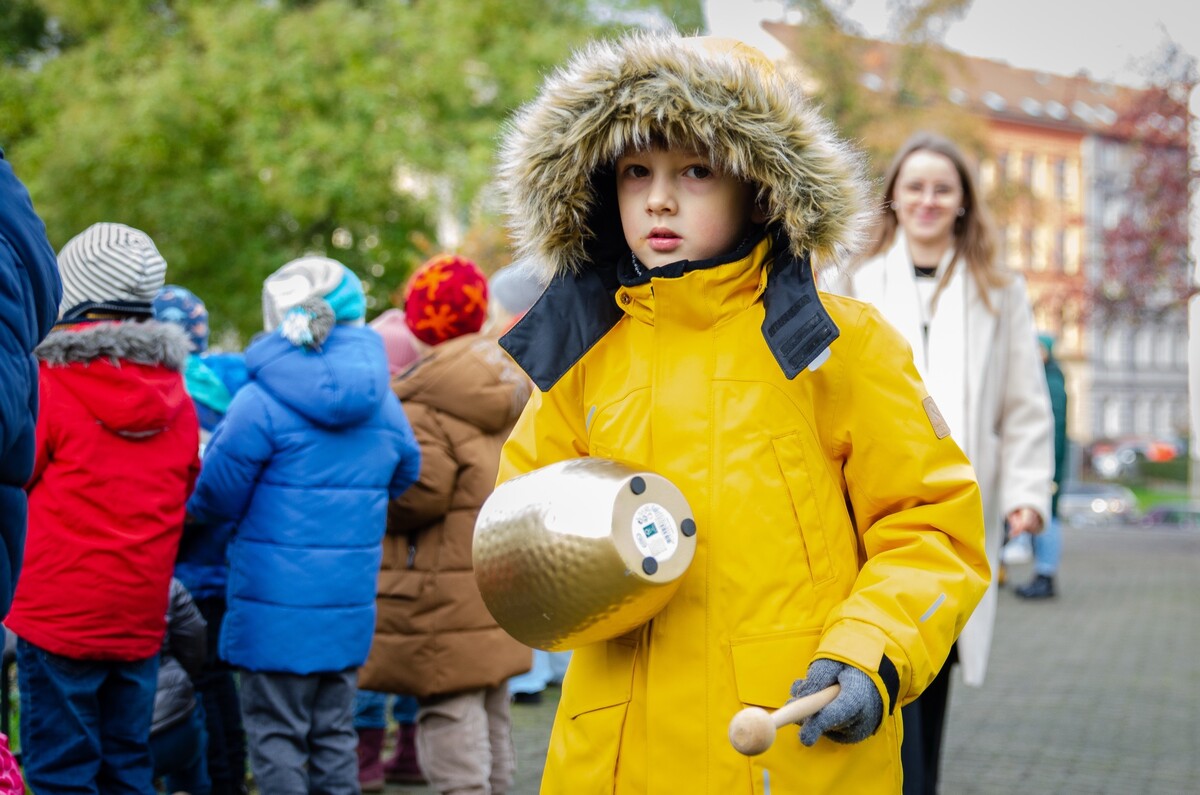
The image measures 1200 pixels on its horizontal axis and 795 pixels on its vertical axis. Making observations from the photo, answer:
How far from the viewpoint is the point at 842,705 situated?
2.33m

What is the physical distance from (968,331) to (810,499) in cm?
242

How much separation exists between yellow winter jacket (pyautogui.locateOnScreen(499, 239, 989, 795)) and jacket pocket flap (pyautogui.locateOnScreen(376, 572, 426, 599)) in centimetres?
264

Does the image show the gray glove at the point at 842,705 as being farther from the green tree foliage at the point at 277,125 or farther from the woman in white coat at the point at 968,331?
the green tree foliage at the point at 277,125

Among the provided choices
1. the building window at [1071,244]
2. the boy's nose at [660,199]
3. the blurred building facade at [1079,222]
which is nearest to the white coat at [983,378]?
the boy's nose at [660,199]

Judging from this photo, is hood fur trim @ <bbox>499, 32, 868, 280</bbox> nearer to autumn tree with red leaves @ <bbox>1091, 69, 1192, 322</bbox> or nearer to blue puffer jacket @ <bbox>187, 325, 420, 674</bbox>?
blue puffer jacket @ <bbox>187, 325, 420, 674</bbox>

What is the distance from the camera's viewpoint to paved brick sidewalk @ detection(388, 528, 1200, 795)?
6250 mm

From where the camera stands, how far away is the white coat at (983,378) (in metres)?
4.77

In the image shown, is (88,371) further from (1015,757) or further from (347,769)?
(1015,757)

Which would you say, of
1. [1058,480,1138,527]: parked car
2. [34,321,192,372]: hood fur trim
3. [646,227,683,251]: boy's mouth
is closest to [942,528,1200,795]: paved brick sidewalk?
[34,321,192,372]: hood fur trim

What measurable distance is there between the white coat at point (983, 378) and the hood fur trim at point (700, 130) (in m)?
2.03

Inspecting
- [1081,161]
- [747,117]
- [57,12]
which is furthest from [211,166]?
[1081,161]

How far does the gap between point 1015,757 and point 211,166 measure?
1732 centimetres

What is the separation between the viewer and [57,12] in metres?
22.8

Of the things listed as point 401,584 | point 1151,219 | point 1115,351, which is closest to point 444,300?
point 401,584
